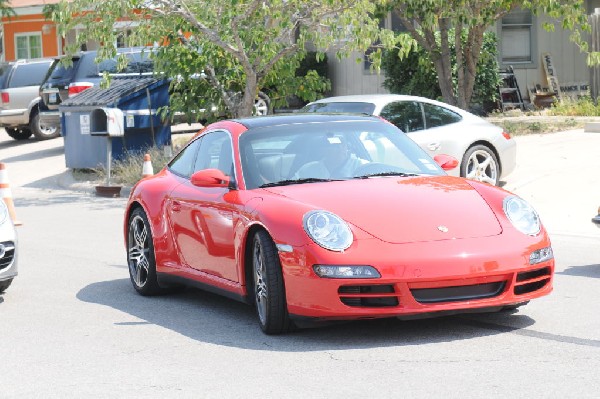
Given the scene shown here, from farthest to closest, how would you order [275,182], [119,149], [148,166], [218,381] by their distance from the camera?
[119,149]
[148,166]
[275,182]
[218,381]

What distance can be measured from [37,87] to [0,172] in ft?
49.1

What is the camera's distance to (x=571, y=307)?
8695 mm

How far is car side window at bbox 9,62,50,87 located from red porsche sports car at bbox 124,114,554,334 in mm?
22196

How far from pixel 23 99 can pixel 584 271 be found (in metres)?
22.2

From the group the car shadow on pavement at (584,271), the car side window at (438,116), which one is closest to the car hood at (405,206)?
the car shadow on pavement at (584,271)

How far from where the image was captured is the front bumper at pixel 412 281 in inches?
291

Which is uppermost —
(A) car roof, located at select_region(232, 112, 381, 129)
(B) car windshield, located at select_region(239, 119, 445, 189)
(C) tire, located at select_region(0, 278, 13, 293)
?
(A) car roof, located at select_region(232, 112, 381, 129)

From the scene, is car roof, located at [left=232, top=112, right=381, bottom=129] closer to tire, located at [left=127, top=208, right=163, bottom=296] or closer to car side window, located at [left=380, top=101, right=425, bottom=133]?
tire, located at [left=127, top=208, right=163, bottom=296]

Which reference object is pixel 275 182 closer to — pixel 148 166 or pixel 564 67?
pixel 148 166

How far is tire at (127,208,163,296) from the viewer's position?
9.82 metres

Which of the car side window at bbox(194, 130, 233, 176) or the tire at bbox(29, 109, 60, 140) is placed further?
the tire at bbox(29, 109, 60, 140)

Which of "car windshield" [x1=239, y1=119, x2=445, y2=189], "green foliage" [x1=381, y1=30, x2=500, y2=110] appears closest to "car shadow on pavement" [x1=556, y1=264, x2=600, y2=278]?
"car windshield" [x1=239, y1=119, x2=445, y2=189]

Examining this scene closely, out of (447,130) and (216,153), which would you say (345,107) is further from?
(216,153)

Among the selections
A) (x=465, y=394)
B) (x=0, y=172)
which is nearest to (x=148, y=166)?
(x=0, y=172)
